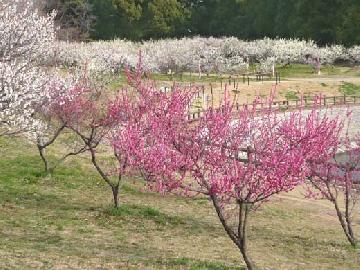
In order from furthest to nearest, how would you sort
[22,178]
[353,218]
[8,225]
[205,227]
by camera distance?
[353,218] < [22,178] < [205,227] < [8,225]

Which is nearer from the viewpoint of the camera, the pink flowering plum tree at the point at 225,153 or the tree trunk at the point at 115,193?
the pink flowering plum tree at the point at 225,153

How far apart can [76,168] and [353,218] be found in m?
12.7

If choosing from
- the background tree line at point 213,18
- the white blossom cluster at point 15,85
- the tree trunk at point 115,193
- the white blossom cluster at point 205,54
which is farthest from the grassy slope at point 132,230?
the background tree line at point 213,18

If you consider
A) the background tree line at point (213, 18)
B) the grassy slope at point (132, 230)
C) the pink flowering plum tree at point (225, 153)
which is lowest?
the grassy slope at point (132, 230)

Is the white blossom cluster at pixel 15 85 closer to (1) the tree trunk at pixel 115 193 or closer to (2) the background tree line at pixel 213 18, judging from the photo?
(1) the tree trunk at pixel 115 193

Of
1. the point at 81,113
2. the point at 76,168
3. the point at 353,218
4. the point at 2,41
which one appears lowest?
the point at 353,218

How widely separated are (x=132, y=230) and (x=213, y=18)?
315 ft

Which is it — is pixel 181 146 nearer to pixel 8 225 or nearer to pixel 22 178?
pixel 8 225

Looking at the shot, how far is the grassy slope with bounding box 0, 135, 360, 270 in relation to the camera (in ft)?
48.5

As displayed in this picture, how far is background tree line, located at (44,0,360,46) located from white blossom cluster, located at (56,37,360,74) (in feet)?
24.7

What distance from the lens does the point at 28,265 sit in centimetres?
1337

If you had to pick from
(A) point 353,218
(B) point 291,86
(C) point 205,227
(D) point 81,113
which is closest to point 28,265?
(C) point 205,227

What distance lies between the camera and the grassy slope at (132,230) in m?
14.8

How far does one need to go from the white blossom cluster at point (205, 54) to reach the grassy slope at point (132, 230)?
38435mm
